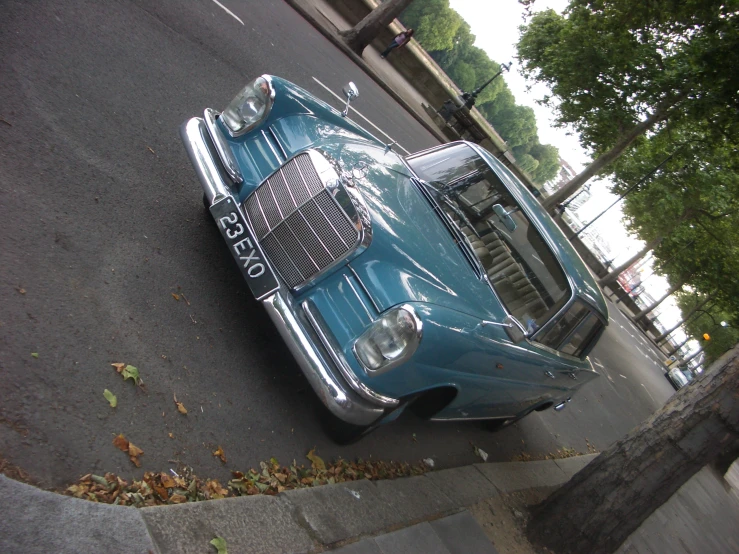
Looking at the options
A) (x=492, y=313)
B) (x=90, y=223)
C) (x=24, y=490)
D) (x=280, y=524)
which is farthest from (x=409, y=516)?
(x=90, y=223)

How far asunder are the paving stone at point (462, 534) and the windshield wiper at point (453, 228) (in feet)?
5.89

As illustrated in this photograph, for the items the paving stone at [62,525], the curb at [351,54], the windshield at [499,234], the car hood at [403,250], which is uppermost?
the curb at [351,54]

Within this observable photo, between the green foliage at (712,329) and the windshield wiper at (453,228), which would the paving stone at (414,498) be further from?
the green foliage at (712,329)

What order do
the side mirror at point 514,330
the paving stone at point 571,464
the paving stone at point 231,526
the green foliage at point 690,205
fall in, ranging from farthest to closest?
the green foliage at point 690,205 → the paving stone at point 571,464 → the side mirror at point 514,330 → the paving stone at point 231,526

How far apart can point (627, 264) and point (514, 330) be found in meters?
31.3

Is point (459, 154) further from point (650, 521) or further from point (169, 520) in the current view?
point (650, 521)

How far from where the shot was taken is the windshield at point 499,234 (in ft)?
14.3

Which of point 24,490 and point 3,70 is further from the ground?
point 3,70

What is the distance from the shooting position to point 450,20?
70250 mm

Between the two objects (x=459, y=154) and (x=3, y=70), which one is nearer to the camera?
(x=3, y=70)

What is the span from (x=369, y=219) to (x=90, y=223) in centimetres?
184

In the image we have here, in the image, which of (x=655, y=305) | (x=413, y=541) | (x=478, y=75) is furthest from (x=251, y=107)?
(x=478, y=75)

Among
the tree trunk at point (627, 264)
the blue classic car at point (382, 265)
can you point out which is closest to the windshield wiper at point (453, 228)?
the blue classic car at point (382, 265)

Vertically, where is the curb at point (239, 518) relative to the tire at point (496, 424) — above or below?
below
